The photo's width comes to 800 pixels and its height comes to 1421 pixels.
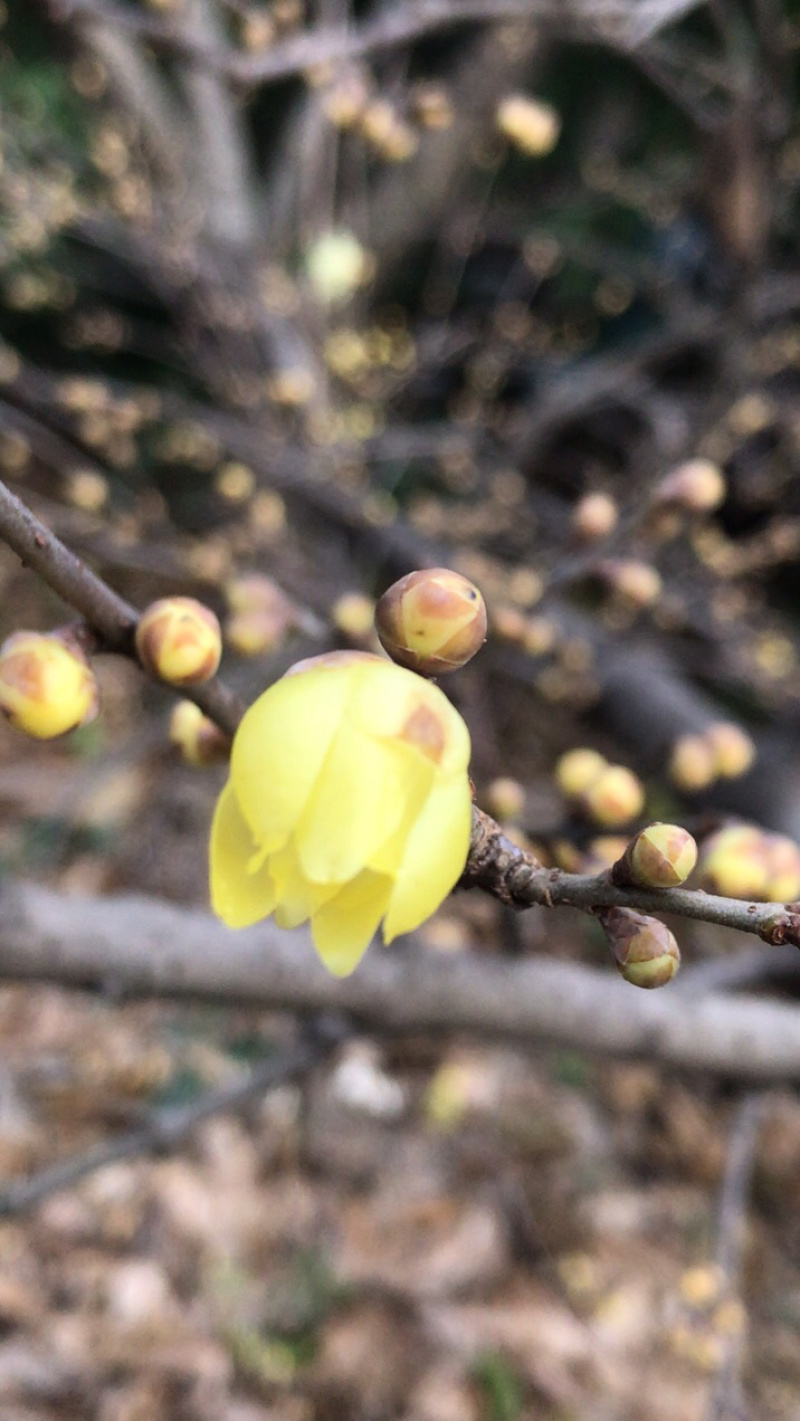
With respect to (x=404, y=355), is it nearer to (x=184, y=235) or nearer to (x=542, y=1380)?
(x=184, y=235)

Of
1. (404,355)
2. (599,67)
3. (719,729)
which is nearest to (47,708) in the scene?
(719,729)

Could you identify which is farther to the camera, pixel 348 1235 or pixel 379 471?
pixel 379 471

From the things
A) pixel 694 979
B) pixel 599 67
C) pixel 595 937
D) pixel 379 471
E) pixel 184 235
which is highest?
pixel 599 67

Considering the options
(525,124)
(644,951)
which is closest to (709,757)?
(644,951)

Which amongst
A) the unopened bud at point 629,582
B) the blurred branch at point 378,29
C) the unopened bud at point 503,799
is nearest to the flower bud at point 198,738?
the unopened bud at point 503,799

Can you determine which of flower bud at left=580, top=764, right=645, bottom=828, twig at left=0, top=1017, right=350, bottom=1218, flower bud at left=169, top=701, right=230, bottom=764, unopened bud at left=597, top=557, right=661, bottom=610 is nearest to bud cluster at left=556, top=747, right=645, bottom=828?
flower bud at left=580, top=764, right=645, bottom=828

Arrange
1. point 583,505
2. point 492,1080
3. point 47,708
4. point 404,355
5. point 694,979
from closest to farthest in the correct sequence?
point 47,708 → point 583,505 → point 694,979 → point 492,1080 → point 404,355

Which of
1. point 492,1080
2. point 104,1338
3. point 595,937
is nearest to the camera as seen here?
point 104,1338

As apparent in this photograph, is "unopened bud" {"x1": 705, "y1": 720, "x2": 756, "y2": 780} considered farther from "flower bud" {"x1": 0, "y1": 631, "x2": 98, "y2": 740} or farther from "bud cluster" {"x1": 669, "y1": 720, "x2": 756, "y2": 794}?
Answer: "flower bud" {"x1": 0, "y1": 631, "x2": 98, "y2": 740}

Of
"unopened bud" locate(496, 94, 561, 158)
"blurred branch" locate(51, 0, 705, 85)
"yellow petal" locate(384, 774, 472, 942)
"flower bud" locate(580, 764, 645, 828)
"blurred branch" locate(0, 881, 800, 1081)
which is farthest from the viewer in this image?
"unopened bud" locate(496, 94, 561, 158)
